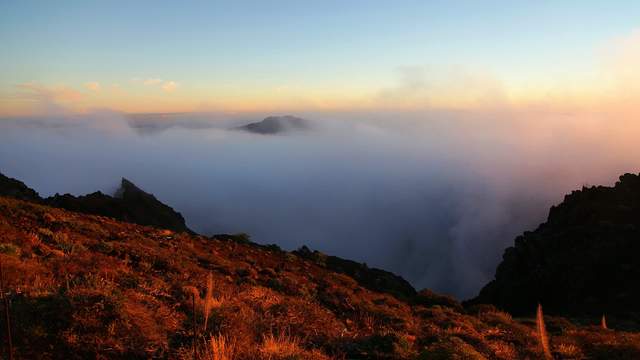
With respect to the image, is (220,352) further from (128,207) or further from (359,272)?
(128,207)

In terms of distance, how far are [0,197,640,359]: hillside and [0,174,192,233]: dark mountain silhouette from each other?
57.5ft

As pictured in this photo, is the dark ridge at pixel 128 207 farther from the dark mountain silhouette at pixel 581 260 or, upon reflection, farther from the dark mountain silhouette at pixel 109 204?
the dark mountain silhouette at pixel 581 260

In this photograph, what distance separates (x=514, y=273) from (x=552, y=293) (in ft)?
29.7

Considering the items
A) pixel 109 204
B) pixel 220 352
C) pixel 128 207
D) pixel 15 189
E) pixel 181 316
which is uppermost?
pixel 220 352

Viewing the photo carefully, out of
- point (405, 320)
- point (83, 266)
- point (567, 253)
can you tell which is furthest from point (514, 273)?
point (83, 266)

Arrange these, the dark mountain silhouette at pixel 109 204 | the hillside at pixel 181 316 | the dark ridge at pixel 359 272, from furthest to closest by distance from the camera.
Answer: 1. the dark ridge at pixel 359 272
2. the dark mountain silhouette at pixel 109 204
3. the hillside at pixel 181 316

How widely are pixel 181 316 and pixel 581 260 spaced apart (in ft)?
137

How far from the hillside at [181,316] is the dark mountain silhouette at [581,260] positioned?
20.3m

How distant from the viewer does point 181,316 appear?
826 cm

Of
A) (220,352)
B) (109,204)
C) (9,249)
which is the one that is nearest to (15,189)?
(109,204)

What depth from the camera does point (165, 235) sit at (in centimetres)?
2331

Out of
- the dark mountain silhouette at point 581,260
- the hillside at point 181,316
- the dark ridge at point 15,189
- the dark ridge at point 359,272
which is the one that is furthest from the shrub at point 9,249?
the dark mountain silhouette at point 581,260

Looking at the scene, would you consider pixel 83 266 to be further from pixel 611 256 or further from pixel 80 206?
pixel 611 256

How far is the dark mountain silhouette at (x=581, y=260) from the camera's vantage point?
34.8 meters
